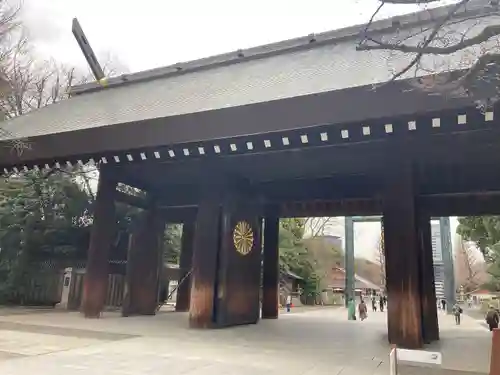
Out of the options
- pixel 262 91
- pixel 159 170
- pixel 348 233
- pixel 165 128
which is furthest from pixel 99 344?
pixel 348 233

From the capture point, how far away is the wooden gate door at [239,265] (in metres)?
9.71

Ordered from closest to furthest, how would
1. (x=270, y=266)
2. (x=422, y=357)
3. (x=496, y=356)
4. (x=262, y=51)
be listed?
(x=422, y=357), (x=496, y=356), (x=262, y=51), (x=270, y=266)

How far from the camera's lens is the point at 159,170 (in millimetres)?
10477

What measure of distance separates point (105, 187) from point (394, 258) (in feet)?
24.9

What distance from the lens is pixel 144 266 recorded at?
12.2 metres

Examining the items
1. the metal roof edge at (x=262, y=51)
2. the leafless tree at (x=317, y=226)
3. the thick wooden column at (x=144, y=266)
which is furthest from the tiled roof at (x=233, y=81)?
the leafless tree at (x=317, y=226)

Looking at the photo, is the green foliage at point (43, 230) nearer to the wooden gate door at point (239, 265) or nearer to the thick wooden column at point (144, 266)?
the thick wooden column at point (144, 266)

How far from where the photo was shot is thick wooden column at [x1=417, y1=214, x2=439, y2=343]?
30.6ft

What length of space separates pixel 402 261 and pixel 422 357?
4363mm

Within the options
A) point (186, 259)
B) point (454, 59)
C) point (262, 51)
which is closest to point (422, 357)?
point (454, 59)

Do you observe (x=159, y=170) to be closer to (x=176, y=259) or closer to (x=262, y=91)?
(x=262, y=91)

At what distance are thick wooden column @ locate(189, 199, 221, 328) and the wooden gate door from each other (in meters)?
0.27

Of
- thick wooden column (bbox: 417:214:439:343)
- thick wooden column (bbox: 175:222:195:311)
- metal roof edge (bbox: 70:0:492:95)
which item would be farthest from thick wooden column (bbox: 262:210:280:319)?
metal roof edge (bbox: 70:0:492:95)

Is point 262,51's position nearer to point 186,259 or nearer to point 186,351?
point 186,259
